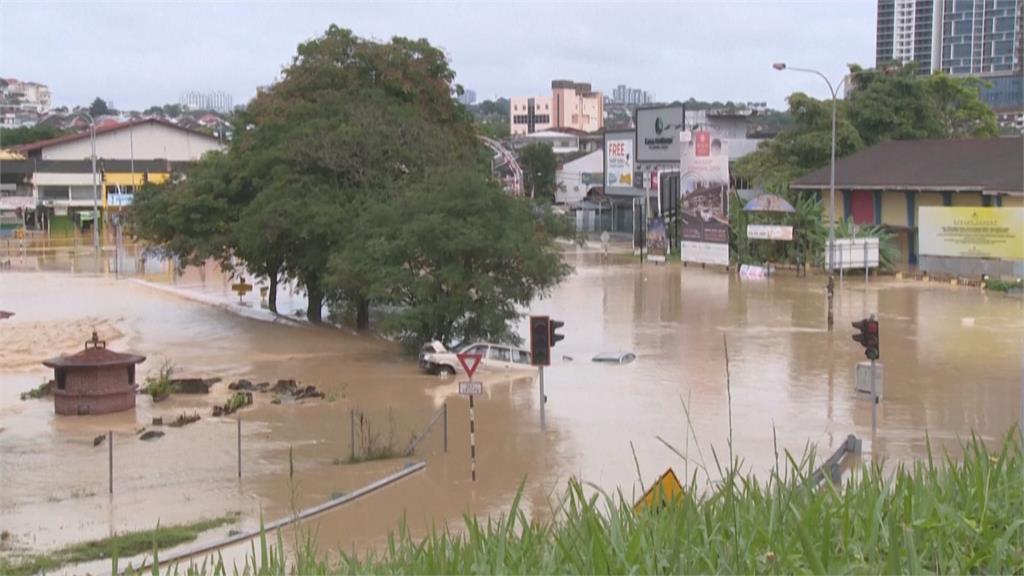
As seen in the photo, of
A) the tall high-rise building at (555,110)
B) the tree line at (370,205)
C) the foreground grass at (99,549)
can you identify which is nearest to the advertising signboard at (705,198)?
the tree line at (370,205)

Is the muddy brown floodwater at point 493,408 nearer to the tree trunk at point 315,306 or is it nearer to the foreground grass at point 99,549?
the foreground grass at point 99,549

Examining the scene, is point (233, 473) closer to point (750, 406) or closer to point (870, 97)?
point (750, 406)

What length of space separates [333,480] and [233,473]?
1.85m

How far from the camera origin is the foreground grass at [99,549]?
44.2 feet

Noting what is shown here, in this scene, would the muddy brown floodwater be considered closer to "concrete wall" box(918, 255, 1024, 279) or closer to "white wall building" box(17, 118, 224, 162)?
"concrete wall" box(918, 255, 1024, 279)

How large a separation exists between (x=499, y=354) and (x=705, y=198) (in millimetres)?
29425

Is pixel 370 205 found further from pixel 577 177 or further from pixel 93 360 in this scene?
pixel 577 177

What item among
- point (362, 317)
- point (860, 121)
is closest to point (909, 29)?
point (860, 121)

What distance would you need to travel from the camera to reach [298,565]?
19.4 ft

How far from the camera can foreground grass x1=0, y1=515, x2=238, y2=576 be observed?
13.5 metres

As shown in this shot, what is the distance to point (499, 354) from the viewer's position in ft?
103

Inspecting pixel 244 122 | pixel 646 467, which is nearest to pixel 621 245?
pixel 244 122

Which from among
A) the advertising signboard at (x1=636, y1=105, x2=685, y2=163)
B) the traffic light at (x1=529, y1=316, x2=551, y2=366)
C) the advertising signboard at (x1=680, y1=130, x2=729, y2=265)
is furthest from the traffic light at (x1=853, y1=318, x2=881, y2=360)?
the advertising signboard at (x1=636, y1=105, x2=685, y2=163)

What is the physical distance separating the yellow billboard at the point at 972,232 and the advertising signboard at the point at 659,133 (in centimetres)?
2473
